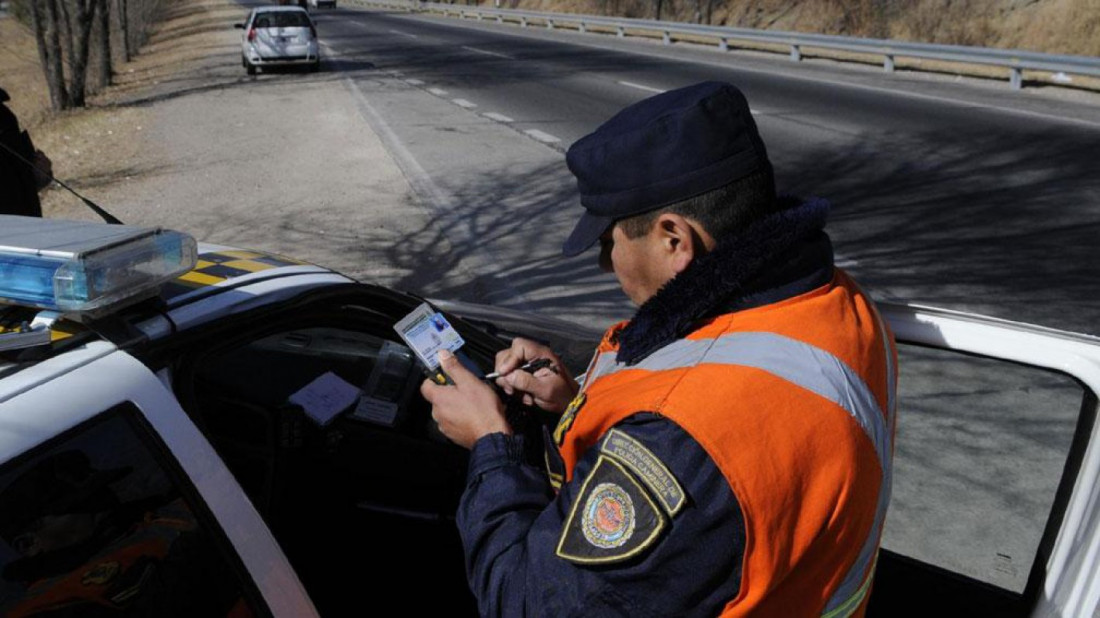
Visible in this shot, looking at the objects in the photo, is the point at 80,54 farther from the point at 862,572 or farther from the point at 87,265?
the point at 862,572

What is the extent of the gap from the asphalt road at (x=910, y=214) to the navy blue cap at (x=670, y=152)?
2.39m

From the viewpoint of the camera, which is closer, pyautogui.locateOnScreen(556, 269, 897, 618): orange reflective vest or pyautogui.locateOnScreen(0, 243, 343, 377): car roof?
pyautogui.locateOnScreen(556, 269, 897, 618): orange reflective vest

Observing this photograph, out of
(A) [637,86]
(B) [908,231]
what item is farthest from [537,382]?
(A) [637,86]

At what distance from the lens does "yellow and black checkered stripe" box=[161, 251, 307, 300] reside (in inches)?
83.4

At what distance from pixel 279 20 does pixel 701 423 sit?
23677 millimetres

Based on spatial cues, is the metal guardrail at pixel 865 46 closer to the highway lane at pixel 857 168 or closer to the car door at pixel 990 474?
the highway lane at pixel 857 168

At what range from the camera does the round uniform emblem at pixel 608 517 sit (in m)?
1.36

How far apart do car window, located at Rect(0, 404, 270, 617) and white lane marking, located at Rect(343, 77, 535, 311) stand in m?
4.50

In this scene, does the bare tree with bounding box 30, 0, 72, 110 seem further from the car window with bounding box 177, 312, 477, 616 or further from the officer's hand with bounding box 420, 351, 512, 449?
the officer's hand with bounding box 420, 351, 512, 449

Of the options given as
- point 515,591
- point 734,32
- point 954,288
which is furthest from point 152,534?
point 734,32

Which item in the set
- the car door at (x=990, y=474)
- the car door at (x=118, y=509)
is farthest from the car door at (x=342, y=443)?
the car door at (x=990, y=474)

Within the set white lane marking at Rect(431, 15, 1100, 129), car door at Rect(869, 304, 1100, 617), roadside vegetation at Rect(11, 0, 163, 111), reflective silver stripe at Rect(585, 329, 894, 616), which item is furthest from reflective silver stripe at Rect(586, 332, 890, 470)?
roadside vegetation at Rect(11, 0, 163, 111)

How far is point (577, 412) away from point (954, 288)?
5351 mm

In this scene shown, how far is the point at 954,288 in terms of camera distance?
249 inches
